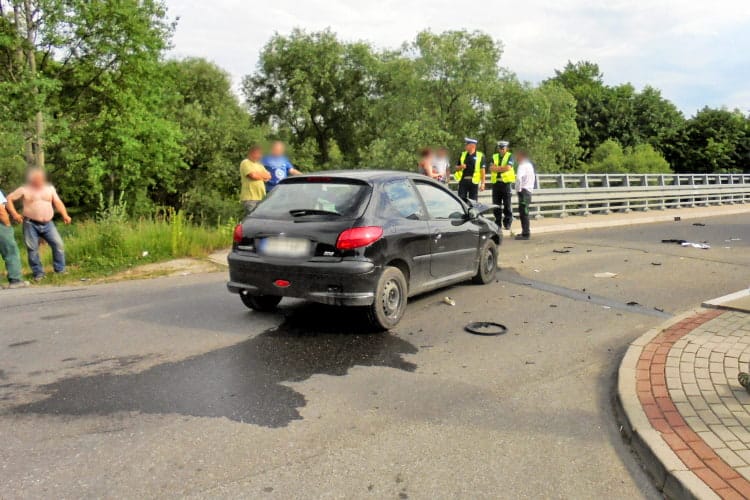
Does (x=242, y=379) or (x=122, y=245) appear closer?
(x=242, y=379)

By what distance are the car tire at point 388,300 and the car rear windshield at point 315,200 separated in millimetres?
691

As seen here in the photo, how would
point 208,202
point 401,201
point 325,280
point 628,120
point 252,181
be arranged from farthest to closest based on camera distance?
point 628,120, point 208,202, point 252,181, point 401,201, point 325,280

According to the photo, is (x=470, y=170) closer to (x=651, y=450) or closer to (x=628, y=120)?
(x=651, y=450)

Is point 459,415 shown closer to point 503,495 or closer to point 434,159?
point 503,495

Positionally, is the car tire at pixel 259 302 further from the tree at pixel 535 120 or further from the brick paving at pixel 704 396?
the tree at pixel 535 120

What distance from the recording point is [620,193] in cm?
2138

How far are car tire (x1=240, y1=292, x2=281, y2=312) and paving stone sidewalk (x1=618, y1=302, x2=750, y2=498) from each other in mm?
3676

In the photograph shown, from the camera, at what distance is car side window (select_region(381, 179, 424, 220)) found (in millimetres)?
6137

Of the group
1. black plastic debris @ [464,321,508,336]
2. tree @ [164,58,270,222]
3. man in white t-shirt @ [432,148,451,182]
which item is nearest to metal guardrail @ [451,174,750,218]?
man in white t-shirt @ [432,148,451,182]

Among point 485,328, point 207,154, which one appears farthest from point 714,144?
point 485,328

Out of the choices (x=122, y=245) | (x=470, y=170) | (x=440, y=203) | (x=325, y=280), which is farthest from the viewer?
(x=470, y=170)

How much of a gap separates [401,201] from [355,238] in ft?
3.26

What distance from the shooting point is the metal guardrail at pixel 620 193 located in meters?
18.5

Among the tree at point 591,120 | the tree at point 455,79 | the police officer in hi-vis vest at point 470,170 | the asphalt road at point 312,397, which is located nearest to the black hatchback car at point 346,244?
the asphalt road at point 312,397
